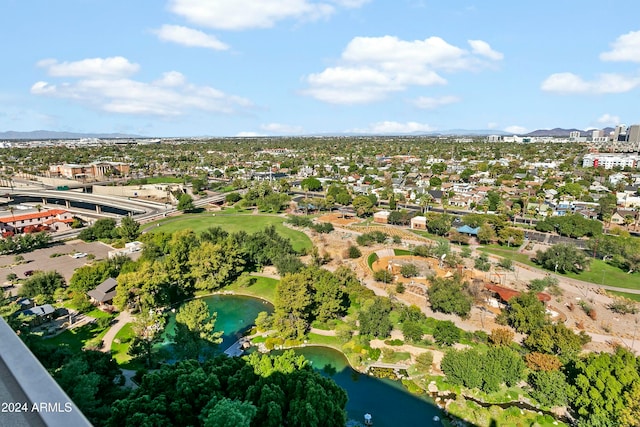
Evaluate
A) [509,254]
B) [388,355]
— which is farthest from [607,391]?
[509,254]

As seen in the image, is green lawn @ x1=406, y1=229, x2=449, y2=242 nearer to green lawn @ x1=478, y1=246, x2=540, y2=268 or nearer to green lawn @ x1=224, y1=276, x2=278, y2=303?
green lawn @ x1=478, y1=246, x2=540, y2=268

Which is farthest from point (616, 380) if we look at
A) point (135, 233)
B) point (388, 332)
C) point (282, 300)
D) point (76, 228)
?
point (76, 228)

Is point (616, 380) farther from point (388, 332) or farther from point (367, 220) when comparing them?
point (367, 220)

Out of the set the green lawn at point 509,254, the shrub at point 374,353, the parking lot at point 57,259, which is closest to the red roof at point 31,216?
the parking lot at point 57,259

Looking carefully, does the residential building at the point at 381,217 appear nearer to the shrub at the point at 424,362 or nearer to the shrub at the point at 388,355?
the shrub at the point at 388,355

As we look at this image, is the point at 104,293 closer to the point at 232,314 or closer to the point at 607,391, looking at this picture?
the point at 232,314
